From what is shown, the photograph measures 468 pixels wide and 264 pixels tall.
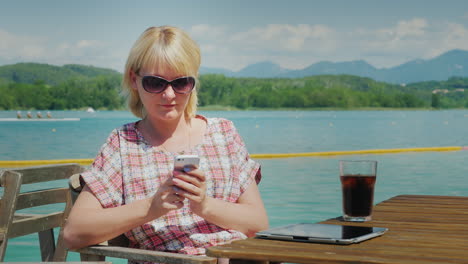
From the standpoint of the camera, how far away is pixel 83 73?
69625 millimetres

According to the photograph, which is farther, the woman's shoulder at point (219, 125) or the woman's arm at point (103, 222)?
the woman's shoulder at point (219, 125)

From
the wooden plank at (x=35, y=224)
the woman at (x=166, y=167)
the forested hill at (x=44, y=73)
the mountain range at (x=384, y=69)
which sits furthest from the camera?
the mountain range at (x=384, y=69)

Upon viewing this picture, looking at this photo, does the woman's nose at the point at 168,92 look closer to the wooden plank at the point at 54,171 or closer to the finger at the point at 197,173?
the finger at the point at 197,173

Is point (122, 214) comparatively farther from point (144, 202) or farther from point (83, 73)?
point (83, 73)

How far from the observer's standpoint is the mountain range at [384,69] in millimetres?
82044

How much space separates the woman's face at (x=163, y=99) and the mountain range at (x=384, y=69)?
74010 millimetres

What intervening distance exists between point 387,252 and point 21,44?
246 ft

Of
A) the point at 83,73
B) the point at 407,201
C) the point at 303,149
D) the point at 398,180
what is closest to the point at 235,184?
the point at 407,201

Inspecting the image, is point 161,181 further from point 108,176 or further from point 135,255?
point 135,255

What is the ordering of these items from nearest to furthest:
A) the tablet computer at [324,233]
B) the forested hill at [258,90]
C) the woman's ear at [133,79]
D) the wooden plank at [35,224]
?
the tablet computer at [324,233] < the woman's ear at [133,79] < the wooden plank at [35,224] < the forested hill at [258,90]

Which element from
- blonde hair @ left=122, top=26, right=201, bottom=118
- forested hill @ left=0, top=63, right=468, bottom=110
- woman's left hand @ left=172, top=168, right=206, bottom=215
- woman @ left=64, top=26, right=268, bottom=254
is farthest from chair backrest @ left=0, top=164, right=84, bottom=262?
forested hill @ left=0, top=63, right=468, bottom=110

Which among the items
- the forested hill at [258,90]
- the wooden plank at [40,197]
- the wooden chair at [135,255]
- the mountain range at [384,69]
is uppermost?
the mountain range at [384,69]

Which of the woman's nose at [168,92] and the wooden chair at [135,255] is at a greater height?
the woman's nose at [168,92]

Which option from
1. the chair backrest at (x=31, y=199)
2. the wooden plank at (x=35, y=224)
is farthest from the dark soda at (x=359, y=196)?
the wooden plank at (x=35, y=224)
